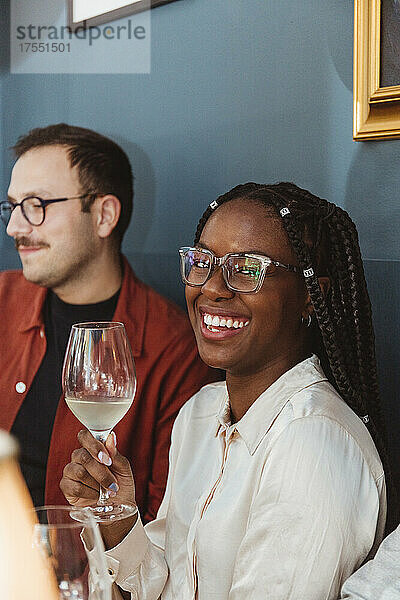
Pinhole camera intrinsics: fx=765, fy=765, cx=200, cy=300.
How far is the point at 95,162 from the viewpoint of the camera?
1.77 m

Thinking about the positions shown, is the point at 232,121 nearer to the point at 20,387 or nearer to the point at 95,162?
the point at 95,162

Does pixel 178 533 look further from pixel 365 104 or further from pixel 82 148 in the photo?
pixel 82 148

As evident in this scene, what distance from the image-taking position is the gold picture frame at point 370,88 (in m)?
1.30

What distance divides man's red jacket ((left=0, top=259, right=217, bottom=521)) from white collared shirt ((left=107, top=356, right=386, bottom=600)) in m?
0.29

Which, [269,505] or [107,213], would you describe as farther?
[107,213]

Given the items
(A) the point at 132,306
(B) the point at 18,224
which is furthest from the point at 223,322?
(B) the point at 18,224

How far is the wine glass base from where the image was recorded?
103 centimetres

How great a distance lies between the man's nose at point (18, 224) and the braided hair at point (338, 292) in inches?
30.1

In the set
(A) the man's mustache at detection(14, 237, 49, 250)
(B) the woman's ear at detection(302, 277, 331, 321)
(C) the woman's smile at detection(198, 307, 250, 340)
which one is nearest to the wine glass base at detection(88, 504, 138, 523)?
(C) the woman's smile at detection(198, 307, 250, 340)

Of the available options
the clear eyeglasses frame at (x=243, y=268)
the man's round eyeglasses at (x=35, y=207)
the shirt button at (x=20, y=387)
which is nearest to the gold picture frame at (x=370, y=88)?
the clear eyeglasses frame at (x=243, y=268)

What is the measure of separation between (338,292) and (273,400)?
195 mm

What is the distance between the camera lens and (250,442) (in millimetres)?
1096

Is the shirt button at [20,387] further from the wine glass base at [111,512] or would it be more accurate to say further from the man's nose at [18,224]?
the wine glass base at [111,512]

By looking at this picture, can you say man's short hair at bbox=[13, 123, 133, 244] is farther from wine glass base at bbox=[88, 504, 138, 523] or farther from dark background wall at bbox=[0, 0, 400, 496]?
wine glass base at bbox=[88, 504, 138, 523]
